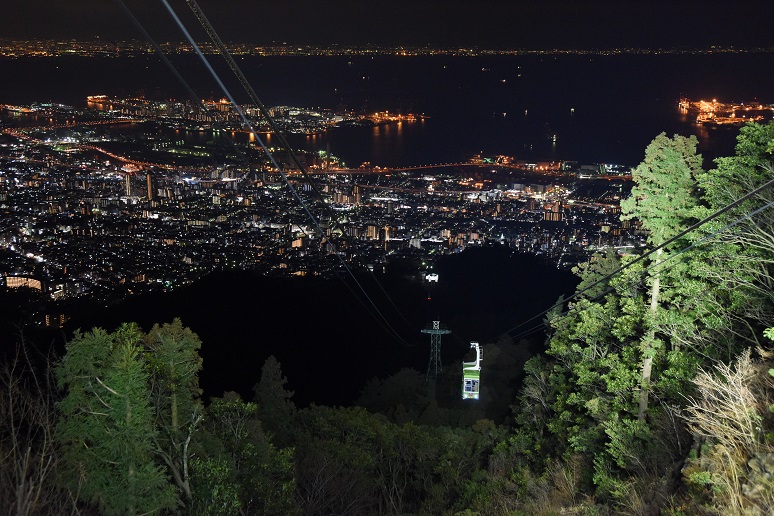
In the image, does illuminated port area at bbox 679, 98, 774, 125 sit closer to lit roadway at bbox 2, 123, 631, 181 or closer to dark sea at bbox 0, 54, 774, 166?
dark sea at bbox 0, 54, 774, 166

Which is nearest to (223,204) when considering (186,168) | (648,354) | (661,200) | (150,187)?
(186,168)

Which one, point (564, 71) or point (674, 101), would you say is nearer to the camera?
point (674, 101)

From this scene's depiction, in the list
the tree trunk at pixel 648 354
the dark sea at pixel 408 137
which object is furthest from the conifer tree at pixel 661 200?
the dark sea at pixel 408 137

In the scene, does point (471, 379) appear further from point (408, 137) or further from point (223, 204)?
point (408, 137)

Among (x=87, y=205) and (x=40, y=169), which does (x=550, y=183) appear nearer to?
(x=87, y=205)

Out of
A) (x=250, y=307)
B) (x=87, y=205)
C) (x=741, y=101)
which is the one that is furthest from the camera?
(x=87, y=205)

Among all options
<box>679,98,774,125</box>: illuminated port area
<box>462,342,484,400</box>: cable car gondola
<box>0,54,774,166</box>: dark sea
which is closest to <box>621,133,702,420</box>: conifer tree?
<box>462,342,484,400</box>: cable car gondola

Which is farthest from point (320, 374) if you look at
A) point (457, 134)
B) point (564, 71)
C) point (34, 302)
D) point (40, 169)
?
point (564, 71)
